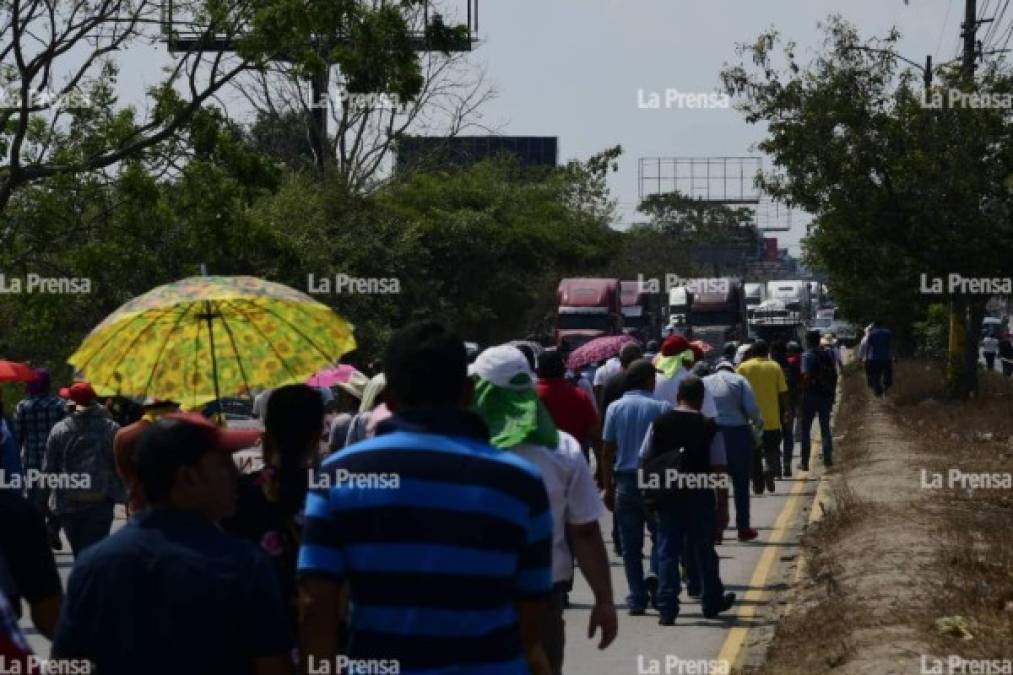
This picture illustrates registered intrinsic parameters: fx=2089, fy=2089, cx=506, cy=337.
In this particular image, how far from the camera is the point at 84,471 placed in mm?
13125

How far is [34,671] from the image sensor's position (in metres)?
4.74

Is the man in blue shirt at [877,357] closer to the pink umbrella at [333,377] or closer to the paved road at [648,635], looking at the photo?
the paved road at [648,635]

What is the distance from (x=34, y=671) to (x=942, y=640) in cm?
683

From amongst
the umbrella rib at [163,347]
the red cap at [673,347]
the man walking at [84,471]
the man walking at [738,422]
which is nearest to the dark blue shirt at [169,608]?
the umbrella rib at [163,347]

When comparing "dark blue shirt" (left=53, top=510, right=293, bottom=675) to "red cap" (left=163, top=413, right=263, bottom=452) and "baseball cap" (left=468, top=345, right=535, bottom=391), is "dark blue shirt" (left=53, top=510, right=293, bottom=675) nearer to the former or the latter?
"red cap" (left=163, top=413, right=263, bottom=452)

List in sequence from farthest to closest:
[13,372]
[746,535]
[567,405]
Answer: [746,535]
[13,372]
[567,405]

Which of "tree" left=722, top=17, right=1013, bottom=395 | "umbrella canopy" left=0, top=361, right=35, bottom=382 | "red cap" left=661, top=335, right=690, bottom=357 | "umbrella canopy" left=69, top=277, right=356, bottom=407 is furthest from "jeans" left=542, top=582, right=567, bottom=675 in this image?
"tree" left=722, top=17, right=1013, bottom=395

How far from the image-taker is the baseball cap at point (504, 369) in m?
8.16

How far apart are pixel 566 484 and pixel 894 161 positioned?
29627 millimetres

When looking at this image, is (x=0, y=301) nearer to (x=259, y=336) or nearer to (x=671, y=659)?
(x=671, y=659)

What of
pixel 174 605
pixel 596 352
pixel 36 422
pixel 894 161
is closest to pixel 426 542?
pixel 174 605

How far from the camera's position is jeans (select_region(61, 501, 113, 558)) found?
42.5 feet

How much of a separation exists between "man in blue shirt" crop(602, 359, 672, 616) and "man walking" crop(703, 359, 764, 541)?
4.20 meters

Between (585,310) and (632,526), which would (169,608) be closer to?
(632,526)
